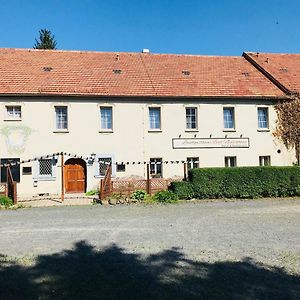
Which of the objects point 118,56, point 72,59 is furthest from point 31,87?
point 118,56

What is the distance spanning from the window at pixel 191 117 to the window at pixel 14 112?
10586 millimetres

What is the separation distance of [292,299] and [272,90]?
73.2 feet

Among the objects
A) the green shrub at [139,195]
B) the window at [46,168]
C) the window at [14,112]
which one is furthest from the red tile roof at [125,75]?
the green shrub at [139,195]

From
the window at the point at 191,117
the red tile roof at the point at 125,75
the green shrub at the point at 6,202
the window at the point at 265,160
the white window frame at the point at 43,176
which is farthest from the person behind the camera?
the window at the point at 265,160

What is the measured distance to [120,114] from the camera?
23969 millimetres

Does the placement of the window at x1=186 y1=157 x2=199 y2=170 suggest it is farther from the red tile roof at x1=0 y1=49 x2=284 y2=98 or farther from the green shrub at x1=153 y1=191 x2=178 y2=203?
the green shrub at x1=153 y1=191 x2=178 y2=203

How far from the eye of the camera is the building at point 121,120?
74.5 feet

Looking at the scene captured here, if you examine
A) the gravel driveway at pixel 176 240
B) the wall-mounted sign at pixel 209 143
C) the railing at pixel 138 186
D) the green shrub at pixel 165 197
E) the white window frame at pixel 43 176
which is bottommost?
the gravel driveway at pixel 176 240

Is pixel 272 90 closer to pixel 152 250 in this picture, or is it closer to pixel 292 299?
pixel 152 250

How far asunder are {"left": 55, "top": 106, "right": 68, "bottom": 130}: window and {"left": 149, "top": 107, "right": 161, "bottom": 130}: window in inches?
214

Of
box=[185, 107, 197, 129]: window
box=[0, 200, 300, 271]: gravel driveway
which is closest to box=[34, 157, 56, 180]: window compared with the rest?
box=[0, 200, 300, 271]: gravel driveway

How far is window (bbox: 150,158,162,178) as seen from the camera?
946 inches

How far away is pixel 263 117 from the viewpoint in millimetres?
25797

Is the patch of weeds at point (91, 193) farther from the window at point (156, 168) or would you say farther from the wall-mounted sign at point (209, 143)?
the wall-mounted sign at point (209, 143)
